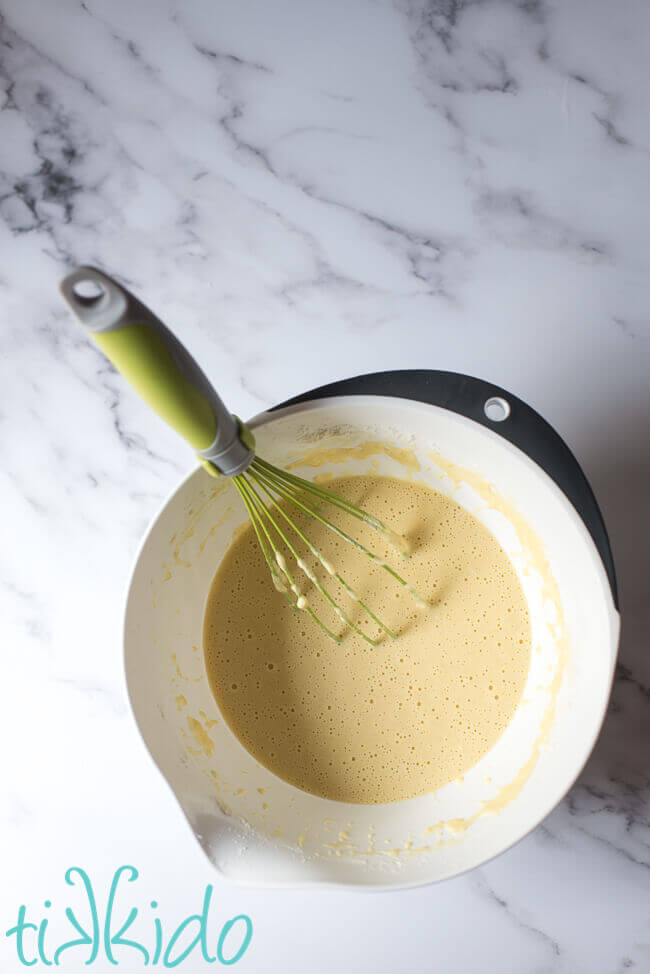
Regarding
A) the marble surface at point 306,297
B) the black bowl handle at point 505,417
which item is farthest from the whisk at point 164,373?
the marble surface at point 306,297

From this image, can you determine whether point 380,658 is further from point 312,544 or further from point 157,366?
point 157,366

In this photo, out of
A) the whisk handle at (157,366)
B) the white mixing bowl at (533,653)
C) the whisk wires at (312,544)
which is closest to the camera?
the whisk handle at (157,366)

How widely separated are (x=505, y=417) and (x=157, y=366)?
37 centimetres

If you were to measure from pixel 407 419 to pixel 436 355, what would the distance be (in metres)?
0.15

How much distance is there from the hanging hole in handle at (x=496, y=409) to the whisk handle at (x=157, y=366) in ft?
0.83

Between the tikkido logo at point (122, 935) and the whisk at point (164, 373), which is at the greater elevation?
the whisk at point (164, 373)

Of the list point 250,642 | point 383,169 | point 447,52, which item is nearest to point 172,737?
point 250,642

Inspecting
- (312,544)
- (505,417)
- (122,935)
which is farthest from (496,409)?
(122,935)

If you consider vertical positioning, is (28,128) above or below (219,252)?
above

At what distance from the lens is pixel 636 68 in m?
0.90

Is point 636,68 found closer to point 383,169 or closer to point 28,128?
point 383,169

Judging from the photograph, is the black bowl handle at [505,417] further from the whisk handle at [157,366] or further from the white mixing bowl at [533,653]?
the whisk handle at [157,366]

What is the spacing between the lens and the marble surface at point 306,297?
0.90 metres

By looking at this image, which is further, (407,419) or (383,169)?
(383,169)
